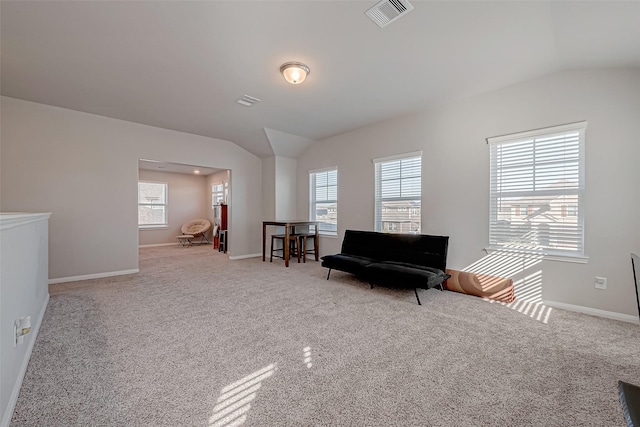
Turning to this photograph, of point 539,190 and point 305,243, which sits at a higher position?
point 539,190

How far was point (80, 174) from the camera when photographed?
4.48m

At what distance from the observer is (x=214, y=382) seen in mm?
1796

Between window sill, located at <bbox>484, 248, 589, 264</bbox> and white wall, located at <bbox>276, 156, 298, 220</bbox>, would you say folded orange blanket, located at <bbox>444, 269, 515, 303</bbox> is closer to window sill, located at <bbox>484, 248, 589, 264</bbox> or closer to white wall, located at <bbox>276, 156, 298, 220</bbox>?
window sill, located at <bbox>484, 248, 589, 264</bbox>

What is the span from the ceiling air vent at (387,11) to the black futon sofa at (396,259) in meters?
2.64

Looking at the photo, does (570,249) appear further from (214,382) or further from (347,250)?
(214,382)

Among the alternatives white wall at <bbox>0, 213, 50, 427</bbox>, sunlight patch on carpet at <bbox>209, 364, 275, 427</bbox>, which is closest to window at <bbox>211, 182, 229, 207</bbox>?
white wall at <bbox>0, 213, 50, 427</bbox>

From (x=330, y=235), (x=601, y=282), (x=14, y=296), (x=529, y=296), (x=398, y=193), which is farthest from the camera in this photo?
(x=330, y=235)

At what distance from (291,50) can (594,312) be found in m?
4.31

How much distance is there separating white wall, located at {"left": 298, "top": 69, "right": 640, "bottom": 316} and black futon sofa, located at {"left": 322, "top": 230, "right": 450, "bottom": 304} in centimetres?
46

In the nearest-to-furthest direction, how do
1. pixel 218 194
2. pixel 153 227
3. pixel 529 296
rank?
pixel 529 296 → pixel 153 227 → pixel 218 194

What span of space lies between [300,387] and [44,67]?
14.4ft

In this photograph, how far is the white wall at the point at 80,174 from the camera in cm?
401

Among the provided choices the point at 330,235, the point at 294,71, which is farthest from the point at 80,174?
the point at 330,235

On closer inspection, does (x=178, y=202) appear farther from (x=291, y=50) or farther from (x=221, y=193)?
(x=291, y=50)
